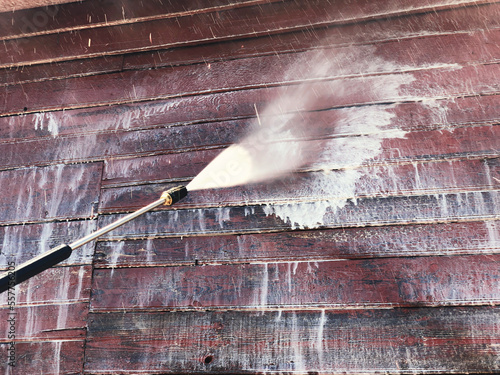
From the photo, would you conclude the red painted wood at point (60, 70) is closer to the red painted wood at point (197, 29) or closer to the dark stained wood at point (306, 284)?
the red painted wood at point (197, 29)

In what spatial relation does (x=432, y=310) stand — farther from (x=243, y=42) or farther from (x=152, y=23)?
(x=152, y=23)

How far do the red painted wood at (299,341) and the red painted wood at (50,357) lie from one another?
0.24ft

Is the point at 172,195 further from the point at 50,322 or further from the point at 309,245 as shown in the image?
the point at 50,322

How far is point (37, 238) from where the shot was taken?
7.30 ft

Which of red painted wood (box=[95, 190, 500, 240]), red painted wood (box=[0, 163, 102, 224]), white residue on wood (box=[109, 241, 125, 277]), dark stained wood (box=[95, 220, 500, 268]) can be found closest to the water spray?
red painted wood (box=[95, 190, 500, 240])

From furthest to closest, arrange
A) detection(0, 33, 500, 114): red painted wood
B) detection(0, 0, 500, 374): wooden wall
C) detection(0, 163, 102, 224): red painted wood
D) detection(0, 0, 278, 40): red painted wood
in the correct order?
1. detection(0, 0, 278, 40): red painted wood
2. detection(0, 163, 102, 224): red painted wood
3. detection(0, 33, 500, 114): red painted wood
4. detection(0, 0, 500, 374): wooden wall

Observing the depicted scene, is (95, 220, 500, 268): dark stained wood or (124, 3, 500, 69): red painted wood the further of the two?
(124, 3, 500, 69): red painted wood

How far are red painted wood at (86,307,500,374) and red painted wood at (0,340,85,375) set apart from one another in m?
0.07

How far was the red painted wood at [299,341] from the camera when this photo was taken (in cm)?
168

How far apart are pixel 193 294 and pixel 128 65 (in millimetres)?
1689

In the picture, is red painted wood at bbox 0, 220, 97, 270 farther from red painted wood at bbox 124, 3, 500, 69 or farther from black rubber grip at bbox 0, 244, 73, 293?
red painted wood at bbox 124, 3, 500, 69

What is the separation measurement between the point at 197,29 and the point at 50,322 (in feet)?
6.90

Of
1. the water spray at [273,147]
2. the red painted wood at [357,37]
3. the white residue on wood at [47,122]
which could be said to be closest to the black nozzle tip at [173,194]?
the water spray at [273,147]

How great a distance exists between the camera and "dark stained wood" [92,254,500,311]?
1.76 m
